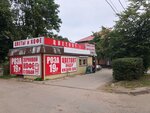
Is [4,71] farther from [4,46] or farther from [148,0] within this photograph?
[148,0]

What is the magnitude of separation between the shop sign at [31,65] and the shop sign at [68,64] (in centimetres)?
298

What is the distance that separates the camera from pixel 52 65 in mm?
17125

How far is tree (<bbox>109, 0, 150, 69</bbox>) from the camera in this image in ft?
52.5

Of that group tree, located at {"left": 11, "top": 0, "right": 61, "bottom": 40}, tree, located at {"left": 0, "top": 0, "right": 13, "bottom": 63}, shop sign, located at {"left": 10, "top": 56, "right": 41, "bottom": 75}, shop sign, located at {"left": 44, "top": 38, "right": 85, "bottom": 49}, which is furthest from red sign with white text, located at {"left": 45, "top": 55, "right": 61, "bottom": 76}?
tree, located at {"left": 11, "top": 0, "right": 61, "bottom": 40}

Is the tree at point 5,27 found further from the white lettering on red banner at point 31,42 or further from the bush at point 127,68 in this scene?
→ the bush at point 127,68

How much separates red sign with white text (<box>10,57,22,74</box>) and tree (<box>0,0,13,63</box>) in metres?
6.96

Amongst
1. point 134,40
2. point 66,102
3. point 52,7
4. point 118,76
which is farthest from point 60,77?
point 52,7

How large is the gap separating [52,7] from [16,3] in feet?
19.4

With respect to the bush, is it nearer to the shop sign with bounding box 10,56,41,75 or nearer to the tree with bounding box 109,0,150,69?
the tree with bounding box 109,0,150,69

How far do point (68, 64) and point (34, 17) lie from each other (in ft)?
44.5

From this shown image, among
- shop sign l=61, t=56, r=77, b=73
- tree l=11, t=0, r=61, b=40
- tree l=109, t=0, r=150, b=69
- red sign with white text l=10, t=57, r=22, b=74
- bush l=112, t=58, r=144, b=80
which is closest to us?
bush l=112, t=58, r=144, b=80

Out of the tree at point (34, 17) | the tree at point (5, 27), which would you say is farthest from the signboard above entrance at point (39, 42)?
the tree at point (34, 17)

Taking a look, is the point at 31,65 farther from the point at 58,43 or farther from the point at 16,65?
the point at 58,43

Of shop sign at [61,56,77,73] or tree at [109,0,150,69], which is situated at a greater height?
tree at [109,0,150,69]
